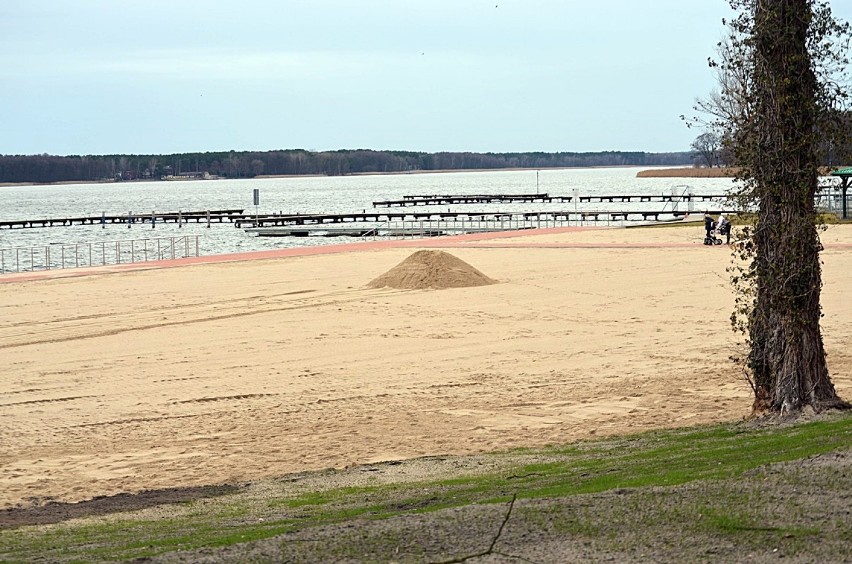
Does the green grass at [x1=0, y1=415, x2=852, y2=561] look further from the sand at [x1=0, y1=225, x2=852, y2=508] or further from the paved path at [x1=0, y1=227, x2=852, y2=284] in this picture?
the paved path at [x1=0, y1=227, x2=852, y2=284]

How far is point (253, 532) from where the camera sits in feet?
21.1

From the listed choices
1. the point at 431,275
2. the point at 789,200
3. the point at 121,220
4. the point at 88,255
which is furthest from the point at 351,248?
the point at 121,220

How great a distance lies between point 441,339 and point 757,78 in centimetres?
800

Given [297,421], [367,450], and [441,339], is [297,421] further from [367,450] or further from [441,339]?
[441,339]

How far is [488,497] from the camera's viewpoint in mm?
7168

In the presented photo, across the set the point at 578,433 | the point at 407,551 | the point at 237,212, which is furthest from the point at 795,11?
the point at 237,212

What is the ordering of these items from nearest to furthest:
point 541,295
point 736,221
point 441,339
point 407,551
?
point 407,551 < point 736,221 < point 441,339 < point 541,295

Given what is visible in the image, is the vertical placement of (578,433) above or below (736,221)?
below

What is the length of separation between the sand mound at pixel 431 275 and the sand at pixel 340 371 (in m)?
0.41

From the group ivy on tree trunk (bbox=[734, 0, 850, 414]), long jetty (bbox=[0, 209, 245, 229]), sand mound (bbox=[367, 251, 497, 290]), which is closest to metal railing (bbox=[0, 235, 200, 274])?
sand mound (bbox=[367, 251, 497, 290])

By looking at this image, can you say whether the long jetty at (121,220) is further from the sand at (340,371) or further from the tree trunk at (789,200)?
the tree trunk at (789,200)

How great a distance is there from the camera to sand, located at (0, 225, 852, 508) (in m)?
10.8

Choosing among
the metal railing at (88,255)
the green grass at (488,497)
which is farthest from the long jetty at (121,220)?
the green grass at (488,497)

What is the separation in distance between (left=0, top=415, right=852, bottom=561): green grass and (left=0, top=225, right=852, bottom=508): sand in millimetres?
1408
